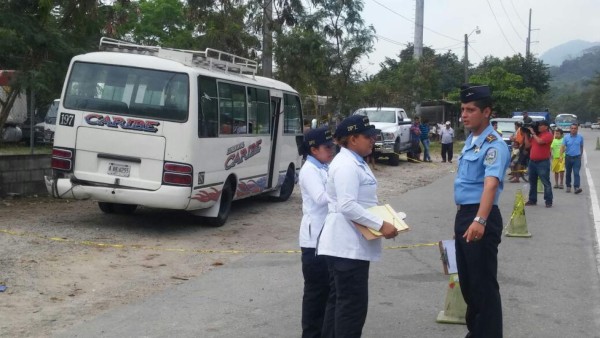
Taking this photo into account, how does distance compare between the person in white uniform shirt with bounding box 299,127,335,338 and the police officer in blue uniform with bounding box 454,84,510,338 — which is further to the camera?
the person in white uniform shirt with bounding box 299,127,335,338

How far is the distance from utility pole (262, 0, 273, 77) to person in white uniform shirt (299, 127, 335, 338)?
18.5m

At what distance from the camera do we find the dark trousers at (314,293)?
5512mm

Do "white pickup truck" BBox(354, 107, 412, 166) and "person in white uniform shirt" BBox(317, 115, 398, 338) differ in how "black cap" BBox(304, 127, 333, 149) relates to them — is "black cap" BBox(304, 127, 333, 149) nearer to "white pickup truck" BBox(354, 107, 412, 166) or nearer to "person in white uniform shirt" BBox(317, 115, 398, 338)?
"person in white uniform shirt" BBox(317, 115, 398, 338)

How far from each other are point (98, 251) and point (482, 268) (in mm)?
5753

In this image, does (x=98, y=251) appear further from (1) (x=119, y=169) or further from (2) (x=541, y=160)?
(2) (x=541, y=160)

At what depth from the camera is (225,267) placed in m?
8.91

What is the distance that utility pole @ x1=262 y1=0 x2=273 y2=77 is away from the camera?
78.4 feet

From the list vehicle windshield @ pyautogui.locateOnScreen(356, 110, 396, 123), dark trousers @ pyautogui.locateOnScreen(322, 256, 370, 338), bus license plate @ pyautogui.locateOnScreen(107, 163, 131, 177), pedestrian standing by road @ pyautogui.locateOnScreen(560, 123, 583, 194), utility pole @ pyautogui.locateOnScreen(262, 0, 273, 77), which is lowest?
dark trousers @ pyautogui.locateOnScreen(322, 256, 370, 338)

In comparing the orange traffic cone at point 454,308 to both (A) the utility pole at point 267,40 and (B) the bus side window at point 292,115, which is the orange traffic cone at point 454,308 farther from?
(A) the utility pole at point 267,40

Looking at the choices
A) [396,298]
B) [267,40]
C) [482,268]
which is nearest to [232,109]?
[396,298]

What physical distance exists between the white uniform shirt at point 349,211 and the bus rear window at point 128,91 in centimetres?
605

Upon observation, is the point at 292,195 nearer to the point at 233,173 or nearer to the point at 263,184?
the point at 263,184

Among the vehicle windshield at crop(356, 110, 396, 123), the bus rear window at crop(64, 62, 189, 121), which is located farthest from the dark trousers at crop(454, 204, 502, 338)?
the vehicle windshield at crop(356, 110, 396, 123)

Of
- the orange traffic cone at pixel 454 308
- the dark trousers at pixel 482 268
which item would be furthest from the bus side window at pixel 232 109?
the dark trousers at pixel 482 268
